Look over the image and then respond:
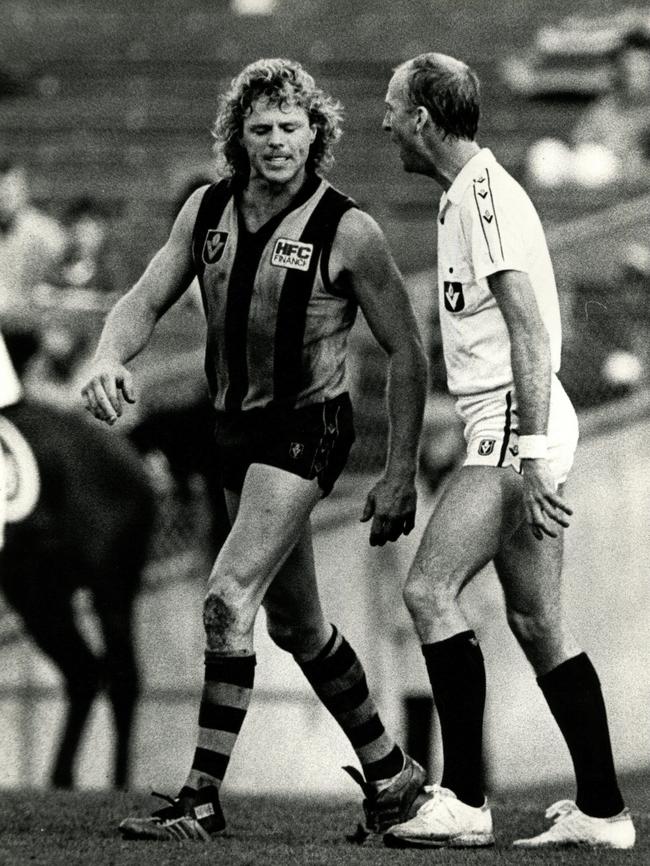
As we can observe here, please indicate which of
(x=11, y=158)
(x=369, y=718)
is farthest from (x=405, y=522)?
(x=11, y=158)

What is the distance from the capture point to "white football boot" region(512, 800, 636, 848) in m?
4.15

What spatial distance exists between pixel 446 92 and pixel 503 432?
90 cm

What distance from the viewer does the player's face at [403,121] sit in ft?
13.6

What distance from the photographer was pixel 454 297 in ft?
13.4

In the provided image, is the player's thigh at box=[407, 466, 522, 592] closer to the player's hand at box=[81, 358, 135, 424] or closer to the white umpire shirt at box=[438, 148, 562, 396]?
the white umpire shirt at box=[438, 148, 562, 396]

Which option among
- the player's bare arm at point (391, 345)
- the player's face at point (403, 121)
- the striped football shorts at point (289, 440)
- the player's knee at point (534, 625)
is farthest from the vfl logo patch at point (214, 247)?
the player's knee at point (534, 625)

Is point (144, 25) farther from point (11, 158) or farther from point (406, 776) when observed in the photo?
point (406, 776)

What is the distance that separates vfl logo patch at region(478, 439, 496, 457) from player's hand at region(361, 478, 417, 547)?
424 mm

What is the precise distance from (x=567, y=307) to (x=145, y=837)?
4.30 metres

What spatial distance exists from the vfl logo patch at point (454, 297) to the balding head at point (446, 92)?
400 millimetres

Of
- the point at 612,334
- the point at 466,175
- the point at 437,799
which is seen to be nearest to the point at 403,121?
the point at 466,175

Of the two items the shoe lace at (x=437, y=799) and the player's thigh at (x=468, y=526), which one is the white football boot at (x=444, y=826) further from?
the player's thigh at (x=468, y=526)

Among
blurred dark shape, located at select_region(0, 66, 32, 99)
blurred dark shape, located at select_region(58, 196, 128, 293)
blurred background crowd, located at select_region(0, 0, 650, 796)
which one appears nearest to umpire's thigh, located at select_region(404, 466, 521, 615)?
blurred background crowd, located at select_region(0, 0, 650, 796)

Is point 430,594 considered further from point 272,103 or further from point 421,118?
point 272,103
